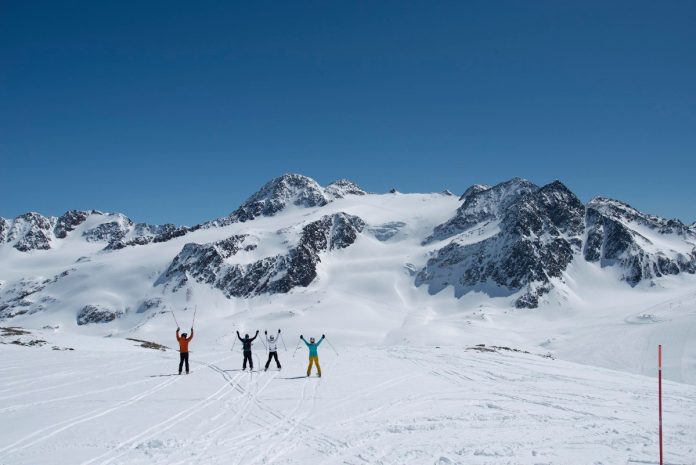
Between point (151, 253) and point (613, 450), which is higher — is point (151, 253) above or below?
above

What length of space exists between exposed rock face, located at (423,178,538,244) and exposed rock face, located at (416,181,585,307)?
23.3 m

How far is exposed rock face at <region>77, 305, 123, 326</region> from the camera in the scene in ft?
490

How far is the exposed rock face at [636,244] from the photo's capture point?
13362cm

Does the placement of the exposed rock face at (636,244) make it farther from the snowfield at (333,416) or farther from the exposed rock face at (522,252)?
the snowfield at (333,416)

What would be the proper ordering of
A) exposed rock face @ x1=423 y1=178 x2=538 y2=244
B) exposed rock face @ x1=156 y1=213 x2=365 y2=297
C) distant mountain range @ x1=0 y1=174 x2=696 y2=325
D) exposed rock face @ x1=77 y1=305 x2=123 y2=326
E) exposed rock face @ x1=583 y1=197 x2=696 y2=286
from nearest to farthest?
exposed rock face @ x1=583 y1=197 x2=696 y2=286
distant mountain range @ x1=0 y1=174 x2=696 y2=325
exposed rock face @ x1=77 y1=305 x2=123 y2=326
exposed rock face @ x1=156 y1=213 x2=365 y2=297
exposed rock face @ x1=423 y1=178 x2=538 y2=244

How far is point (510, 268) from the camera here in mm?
138000

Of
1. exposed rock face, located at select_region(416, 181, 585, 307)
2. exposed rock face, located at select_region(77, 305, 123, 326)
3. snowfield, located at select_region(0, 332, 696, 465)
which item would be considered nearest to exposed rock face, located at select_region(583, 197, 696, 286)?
exposed rock face, located at select_region(416, 181, 585, 307)

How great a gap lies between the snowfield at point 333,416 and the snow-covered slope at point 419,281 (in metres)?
65.8

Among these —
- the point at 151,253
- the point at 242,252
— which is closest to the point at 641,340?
the point at 242,252

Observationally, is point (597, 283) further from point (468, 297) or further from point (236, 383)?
point (236, 383)

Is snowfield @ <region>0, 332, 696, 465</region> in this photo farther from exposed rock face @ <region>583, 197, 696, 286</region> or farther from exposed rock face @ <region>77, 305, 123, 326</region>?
exposed rock face @ <region>77, 305, 123, 326</region>

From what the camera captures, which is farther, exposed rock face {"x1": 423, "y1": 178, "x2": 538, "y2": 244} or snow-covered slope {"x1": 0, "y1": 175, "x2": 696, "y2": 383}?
exposed rock face {"x1": 423, "y1": 178, "x2": 538, "y2": 244}

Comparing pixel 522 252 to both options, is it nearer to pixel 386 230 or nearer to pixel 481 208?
pixel 481 208

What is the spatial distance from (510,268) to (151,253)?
5544 inches
